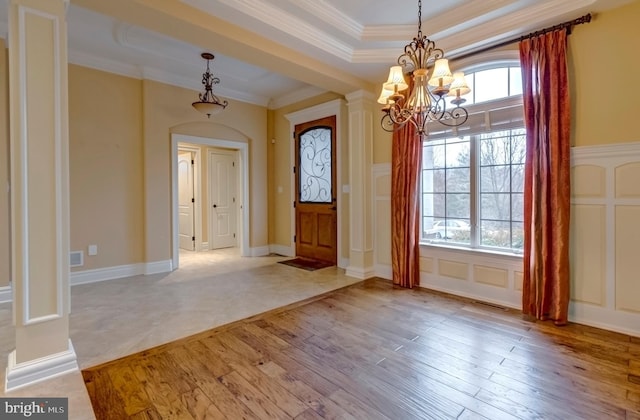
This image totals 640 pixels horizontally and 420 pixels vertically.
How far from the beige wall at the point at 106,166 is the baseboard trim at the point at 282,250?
245 centimetres

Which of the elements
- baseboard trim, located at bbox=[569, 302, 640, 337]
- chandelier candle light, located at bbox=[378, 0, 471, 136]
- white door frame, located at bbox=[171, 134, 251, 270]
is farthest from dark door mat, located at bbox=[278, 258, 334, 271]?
baseboard trim, located at bbox=[569, 302, 640, 337]

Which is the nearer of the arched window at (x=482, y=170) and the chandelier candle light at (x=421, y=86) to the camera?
the chandelier candle light at (x=421, y=86)

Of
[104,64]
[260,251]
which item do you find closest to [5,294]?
[104,64]

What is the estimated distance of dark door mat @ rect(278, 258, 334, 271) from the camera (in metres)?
5.18

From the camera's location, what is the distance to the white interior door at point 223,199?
695 cm

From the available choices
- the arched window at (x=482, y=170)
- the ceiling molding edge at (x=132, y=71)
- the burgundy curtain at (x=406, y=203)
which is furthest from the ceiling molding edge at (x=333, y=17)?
the ceiling molding edge at (x=132, y=71)

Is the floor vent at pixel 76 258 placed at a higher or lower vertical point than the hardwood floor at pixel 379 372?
higher

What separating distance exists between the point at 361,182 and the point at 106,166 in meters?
3.59

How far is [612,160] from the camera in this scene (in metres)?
2.73

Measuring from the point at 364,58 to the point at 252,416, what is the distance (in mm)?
3741

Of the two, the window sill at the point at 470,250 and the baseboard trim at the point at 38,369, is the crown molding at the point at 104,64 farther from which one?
the window sill at the point at 470,250

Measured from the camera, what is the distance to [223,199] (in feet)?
23.4

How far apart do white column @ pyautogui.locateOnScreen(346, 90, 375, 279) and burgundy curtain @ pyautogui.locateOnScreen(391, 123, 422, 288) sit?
463 mm

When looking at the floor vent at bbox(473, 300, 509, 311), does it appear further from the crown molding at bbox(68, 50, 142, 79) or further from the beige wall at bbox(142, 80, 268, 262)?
the crown molding at bbox(68, 50, 142, 79)
